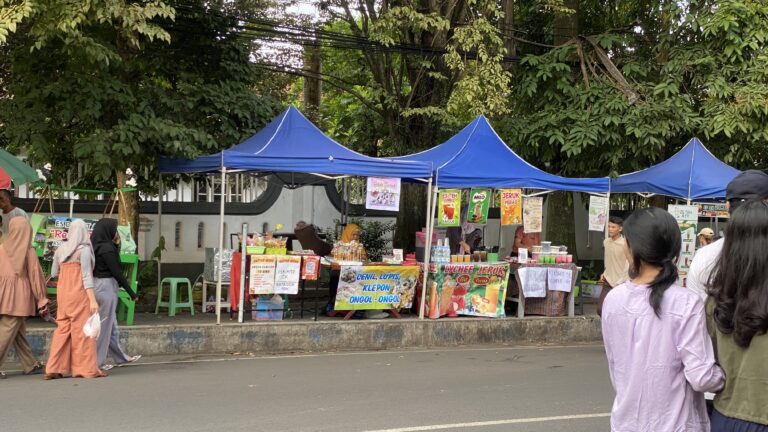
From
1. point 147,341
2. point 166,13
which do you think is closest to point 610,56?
point 166,13

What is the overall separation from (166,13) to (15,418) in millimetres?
5143

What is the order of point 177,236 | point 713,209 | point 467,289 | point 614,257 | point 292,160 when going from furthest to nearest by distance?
point 177,236, point 713,209, point 467,289, point 292,160, point 614,257

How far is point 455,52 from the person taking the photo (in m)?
12.7

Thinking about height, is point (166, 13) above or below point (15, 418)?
above

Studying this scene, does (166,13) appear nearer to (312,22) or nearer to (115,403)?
(115,403)

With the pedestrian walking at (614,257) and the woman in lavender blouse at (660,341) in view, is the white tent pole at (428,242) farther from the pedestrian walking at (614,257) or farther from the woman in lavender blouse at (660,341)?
the woman in lavender blouse at (660,341)

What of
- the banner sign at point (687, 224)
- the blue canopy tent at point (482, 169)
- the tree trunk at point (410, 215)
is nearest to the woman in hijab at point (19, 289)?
the blue canopy tent at point (482, 169)

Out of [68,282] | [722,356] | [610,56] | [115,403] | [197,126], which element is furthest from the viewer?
[610,56]

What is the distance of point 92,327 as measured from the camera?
7.56 metres

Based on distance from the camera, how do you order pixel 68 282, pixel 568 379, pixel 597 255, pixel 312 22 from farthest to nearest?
1. pixel 597 255
2. pixel 312 22
3. pixel 568 379
4. pixel 68 282

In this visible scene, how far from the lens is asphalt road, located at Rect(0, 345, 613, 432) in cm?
627

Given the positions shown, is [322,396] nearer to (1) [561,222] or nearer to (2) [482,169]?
(2) [482,169]

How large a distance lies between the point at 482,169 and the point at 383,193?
1.58 m

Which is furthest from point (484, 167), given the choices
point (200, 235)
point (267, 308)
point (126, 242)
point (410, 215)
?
point (200, 235)
